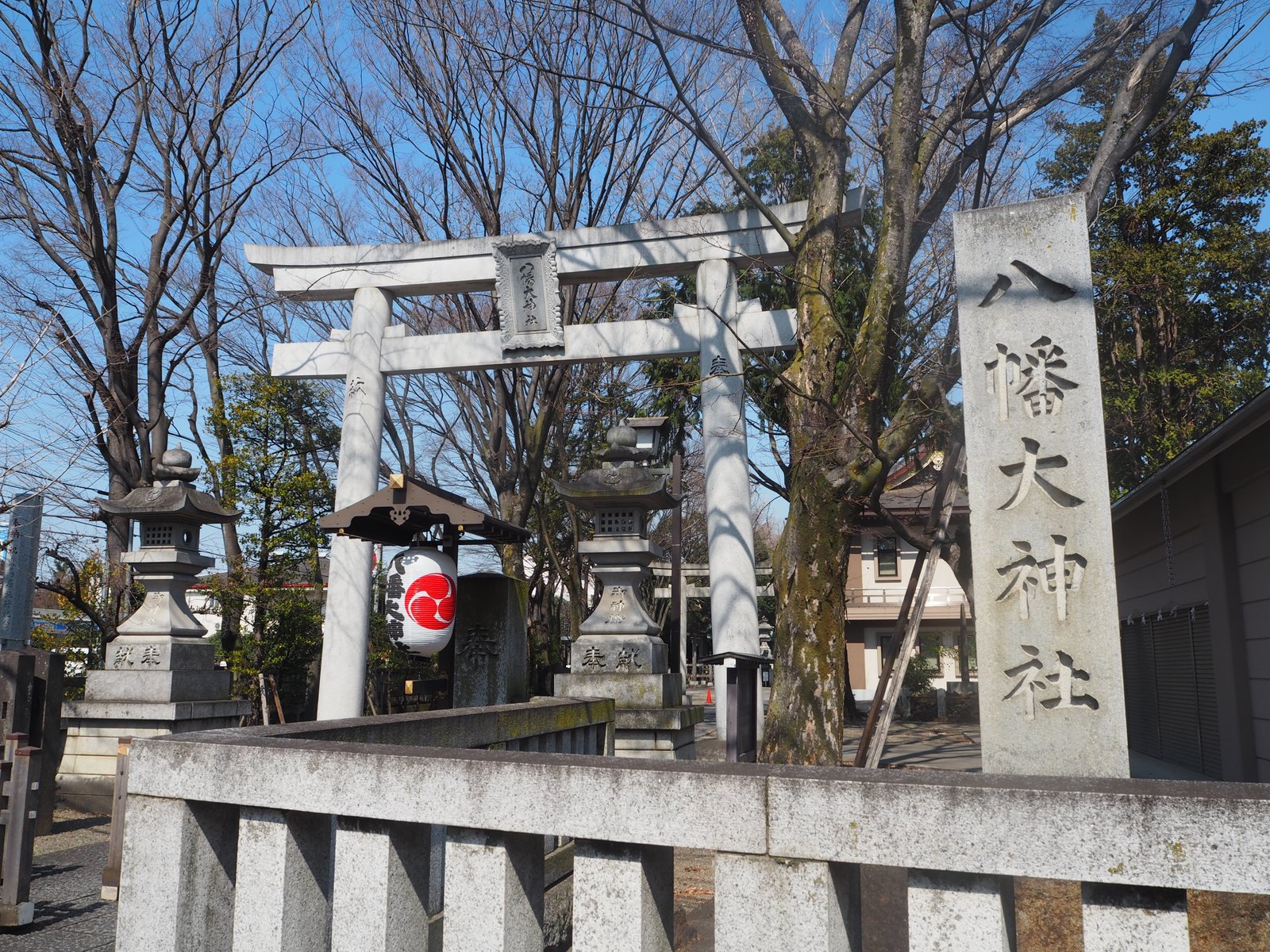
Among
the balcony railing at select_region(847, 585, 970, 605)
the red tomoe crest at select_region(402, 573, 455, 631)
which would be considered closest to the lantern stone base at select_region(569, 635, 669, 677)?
the red tomoe crest at select_region(402, 573, 455, 631)

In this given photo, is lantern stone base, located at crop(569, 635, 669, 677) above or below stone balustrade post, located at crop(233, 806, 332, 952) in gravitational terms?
above

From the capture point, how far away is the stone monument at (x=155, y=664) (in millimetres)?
9391

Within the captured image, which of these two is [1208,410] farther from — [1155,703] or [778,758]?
[778,758]

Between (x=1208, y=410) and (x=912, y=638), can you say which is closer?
(x=912, y=638)

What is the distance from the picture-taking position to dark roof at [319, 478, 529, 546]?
6645mm

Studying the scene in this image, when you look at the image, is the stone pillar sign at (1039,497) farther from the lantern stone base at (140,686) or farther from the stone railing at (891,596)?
the stone railing at (891,596)

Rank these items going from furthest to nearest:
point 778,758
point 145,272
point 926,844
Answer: point 145,272 → point 778,758 → point 926,844

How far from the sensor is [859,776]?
232 centimetres

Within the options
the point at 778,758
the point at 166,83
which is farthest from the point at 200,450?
the point at 778,758

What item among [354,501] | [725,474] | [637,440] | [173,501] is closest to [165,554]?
[173,501]

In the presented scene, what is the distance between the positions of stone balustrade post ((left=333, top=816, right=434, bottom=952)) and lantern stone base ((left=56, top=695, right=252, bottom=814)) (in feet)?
24.6

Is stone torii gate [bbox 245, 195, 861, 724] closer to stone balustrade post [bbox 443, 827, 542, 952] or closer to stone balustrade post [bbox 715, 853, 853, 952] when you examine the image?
stone balustrade post [bbox 443, 827, 542, 952]

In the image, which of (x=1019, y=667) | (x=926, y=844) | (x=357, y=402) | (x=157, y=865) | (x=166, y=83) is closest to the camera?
(x=926, y=844)

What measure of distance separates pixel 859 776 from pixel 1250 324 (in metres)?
18.9
